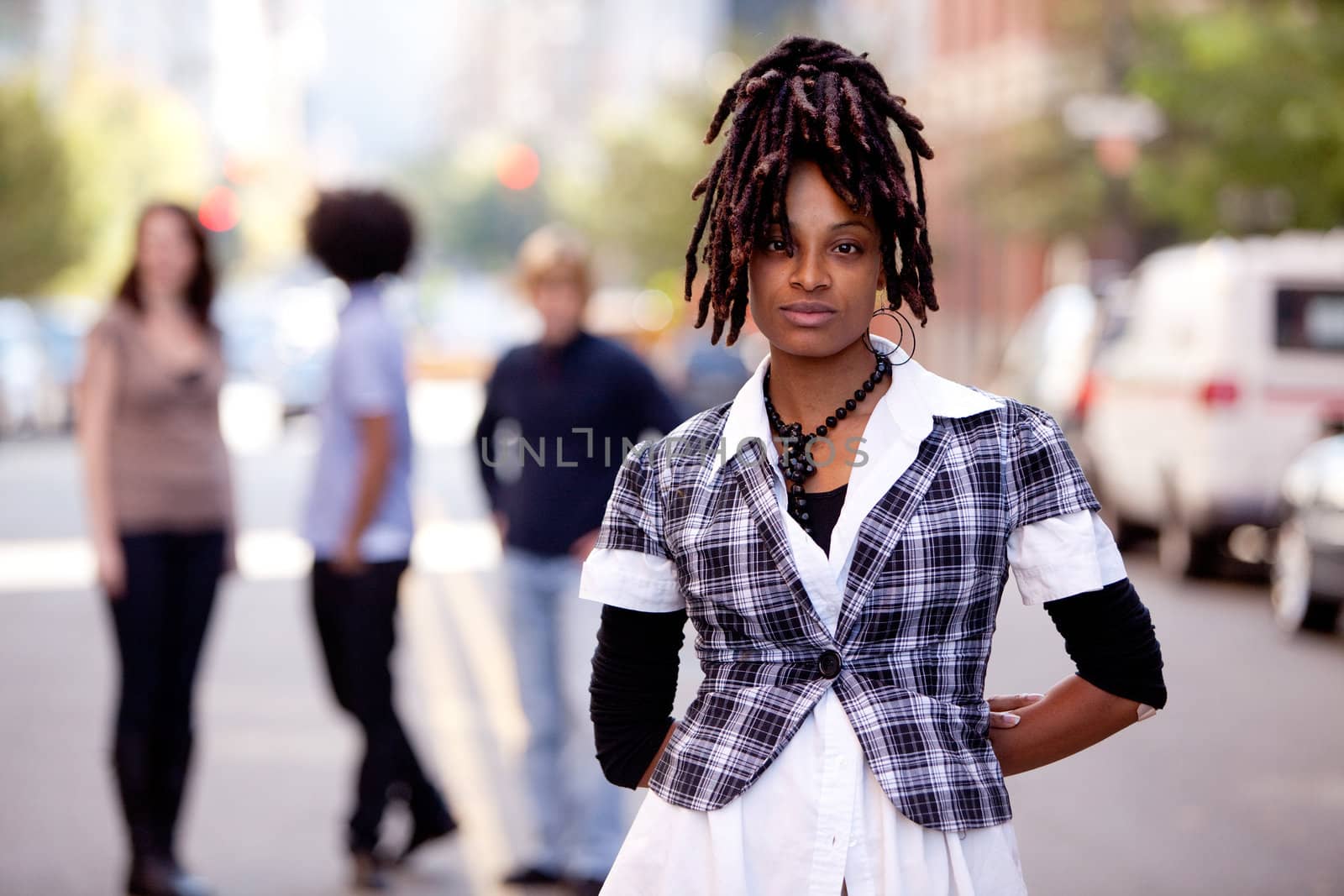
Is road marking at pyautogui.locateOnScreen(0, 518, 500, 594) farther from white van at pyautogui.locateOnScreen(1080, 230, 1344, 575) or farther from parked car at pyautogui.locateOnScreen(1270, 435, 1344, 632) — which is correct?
parked car at pyautogui.locateOnScreen(1270, 435, 1344, 632)

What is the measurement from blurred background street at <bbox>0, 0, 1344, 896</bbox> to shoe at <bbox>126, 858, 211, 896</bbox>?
267 millimetres

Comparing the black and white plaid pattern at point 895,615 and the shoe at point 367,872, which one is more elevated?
the black and white plaid pattern at point 895,615

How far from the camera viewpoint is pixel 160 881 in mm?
5859

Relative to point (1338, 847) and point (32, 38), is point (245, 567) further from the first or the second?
point (32, 38)

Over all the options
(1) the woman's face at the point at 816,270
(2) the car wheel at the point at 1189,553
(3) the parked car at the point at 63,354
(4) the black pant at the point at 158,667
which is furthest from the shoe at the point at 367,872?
(3) the parked car at the point at 63,354

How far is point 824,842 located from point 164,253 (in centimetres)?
430

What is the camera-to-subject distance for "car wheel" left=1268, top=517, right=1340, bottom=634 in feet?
35.9

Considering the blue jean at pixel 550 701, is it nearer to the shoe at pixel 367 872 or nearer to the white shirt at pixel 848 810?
the shoe at pixel 367 872

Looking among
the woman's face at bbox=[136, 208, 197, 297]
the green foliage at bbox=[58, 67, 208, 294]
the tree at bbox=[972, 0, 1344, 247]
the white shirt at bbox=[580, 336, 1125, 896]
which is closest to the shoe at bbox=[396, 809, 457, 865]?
the woman's face at bbox=[136, 208, 197, 297]

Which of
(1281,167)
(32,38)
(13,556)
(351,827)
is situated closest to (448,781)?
(351,827)

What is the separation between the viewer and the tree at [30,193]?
39.9m

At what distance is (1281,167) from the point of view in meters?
19.0

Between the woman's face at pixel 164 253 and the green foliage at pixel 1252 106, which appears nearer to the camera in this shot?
the woman's face at pixel 164 253

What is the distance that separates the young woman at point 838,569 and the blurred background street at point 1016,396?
1082 mm
